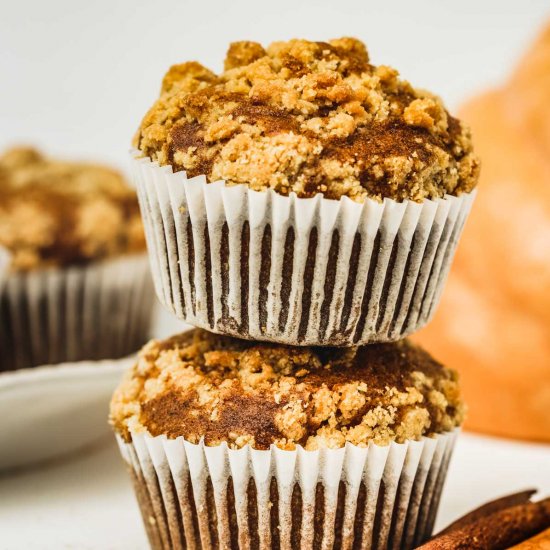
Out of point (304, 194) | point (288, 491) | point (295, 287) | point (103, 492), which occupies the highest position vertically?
point (304, 194)

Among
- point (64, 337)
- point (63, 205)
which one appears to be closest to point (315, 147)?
point (63, 205)

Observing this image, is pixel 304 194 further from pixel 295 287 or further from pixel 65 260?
pixel 65 260

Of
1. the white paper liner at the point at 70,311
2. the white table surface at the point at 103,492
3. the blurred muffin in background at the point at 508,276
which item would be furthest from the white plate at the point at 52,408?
the blurred muffin in background at the point at 508,276

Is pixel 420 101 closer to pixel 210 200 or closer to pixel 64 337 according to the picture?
pixel 210 200

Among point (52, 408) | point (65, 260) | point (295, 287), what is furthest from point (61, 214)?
point (295, 287)

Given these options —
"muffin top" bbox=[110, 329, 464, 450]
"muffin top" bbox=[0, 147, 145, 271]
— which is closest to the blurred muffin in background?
"muffin top" bbox=[110, 329, 464, 450]

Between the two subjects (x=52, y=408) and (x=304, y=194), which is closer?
(x=304, y=194)

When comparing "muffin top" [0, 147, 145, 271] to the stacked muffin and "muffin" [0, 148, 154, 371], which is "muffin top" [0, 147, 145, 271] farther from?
the stacked muffin

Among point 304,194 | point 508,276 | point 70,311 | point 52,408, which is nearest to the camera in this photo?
point 304,194
